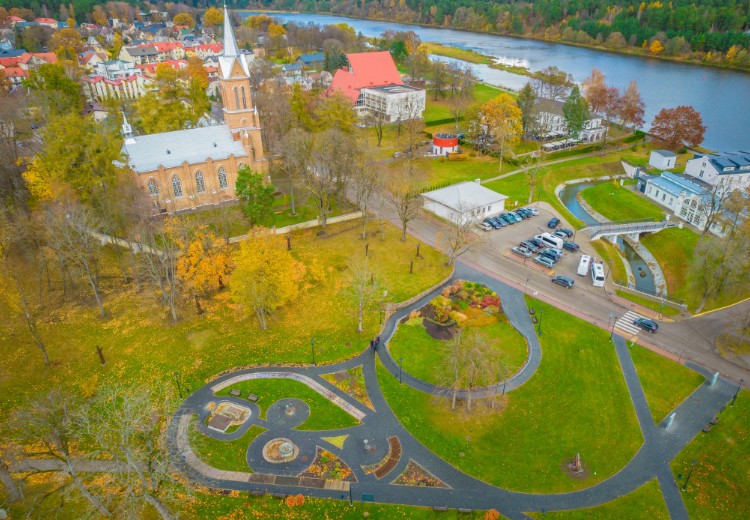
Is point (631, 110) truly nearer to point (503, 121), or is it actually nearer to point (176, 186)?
point (503, 121)

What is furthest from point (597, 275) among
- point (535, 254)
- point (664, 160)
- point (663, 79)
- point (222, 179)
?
point (663, 79)

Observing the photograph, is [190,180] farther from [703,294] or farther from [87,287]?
[703,294]

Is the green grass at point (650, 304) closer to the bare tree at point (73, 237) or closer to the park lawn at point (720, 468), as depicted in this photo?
the park lawn at point (720, 468)

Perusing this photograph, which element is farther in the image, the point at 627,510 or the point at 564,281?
the point at 564,281

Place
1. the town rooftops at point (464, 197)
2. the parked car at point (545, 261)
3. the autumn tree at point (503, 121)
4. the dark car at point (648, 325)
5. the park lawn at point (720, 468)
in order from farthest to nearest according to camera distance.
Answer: the autumn tree at point (503, 121)
the town rooftops at point (464, 197)
the parked car at point (545, 261)
the dark car at point (648, 325)
the park lawn at point (720, 468)

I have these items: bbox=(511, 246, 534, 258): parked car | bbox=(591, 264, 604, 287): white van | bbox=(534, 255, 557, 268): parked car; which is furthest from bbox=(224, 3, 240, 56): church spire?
bbox=(591, 264, 604, 287): white van

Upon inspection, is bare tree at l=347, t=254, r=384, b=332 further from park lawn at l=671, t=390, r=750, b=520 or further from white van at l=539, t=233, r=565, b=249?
park lawn at l=671, t=390, r=750, b=520

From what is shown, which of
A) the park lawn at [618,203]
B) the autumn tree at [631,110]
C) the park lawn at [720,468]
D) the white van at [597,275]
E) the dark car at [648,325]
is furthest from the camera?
the autumn tree at [631,110]

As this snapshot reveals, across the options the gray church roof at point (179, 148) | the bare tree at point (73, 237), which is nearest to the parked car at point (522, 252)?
the gray church roof at point (179, 148)
